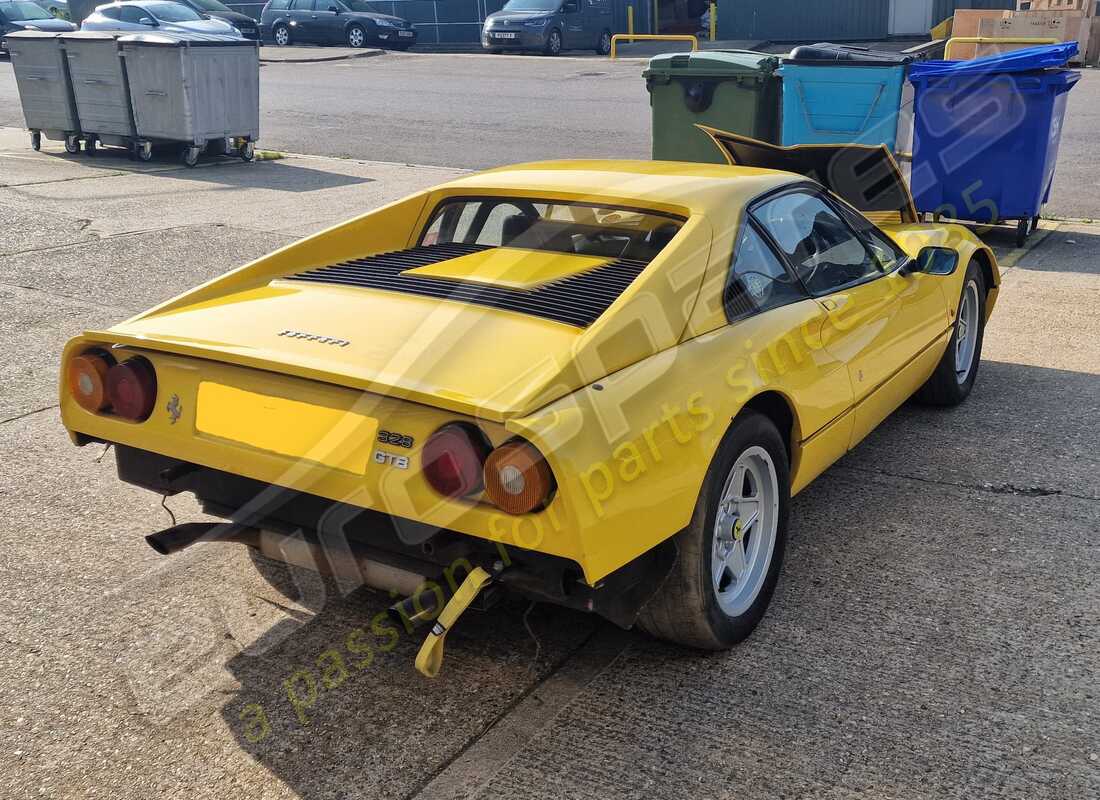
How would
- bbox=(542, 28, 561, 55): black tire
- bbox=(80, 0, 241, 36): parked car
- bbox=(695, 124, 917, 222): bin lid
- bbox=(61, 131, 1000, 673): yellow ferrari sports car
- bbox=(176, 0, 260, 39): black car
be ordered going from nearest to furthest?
bbox=(61, 131, 1000, 673): yellow ferrari sports car
bbox=(695, 124, 917, 222): bin lid
bbox=(80, 0, 241, 36): parked car
bbox=(176, 0, 260, 39): black car
bbox=(542, 28, 561, 55): black tire

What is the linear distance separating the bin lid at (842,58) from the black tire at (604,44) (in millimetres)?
19478

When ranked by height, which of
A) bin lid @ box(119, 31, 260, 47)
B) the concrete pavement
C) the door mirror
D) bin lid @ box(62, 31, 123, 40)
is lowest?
the concrete pavement

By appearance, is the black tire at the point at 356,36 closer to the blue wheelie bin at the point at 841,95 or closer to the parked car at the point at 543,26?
the parked car at the point at 543,26

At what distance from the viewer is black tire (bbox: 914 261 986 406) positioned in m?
5.14

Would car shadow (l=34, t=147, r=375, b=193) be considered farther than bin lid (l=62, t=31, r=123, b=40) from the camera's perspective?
No

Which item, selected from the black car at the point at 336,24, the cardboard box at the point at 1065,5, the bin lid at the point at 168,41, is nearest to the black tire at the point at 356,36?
the black car at the point at 336,24

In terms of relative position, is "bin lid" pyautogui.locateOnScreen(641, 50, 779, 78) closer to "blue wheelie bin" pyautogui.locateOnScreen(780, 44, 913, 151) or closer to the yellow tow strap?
A: "blue wheelie bin" pyautogui.locateOnScreen(780, 44, 913, 151)

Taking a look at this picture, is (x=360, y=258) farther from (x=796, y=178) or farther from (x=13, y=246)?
(x=13, y=246)

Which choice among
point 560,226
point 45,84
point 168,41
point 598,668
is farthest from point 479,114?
point 598,668

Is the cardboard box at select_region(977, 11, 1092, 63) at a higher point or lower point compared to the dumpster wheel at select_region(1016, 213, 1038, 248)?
higher

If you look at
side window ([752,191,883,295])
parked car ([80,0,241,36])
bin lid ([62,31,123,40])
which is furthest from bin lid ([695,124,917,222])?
parked car ([80,0,241,36])

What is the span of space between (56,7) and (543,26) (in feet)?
63.0

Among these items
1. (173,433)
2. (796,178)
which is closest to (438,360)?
(173,433)

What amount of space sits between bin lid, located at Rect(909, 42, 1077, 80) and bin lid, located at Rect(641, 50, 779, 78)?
1.18m
